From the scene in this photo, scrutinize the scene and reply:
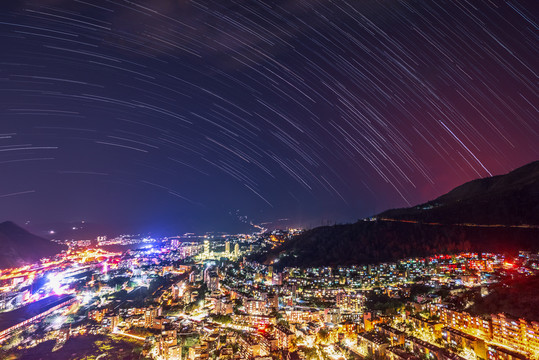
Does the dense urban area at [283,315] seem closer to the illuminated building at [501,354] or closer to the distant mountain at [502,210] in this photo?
the illuminated building at [501,354]

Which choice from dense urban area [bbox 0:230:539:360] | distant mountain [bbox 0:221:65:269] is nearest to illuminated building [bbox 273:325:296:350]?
dense urban area [bbox 0:230:539:360]

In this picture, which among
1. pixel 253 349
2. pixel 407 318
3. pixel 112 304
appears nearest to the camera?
pixel 253 349

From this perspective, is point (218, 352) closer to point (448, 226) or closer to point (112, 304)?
point (112, 304)

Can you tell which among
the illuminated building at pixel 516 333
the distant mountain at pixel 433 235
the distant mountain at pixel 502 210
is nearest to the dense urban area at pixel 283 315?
the illuminated building at pixel 516 333

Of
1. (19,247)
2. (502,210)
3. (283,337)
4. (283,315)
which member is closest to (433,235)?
(502,210)

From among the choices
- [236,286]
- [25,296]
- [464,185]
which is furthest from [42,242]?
[464,185]

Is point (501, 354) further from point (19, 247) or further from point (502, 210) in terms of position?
point (19, 247)
